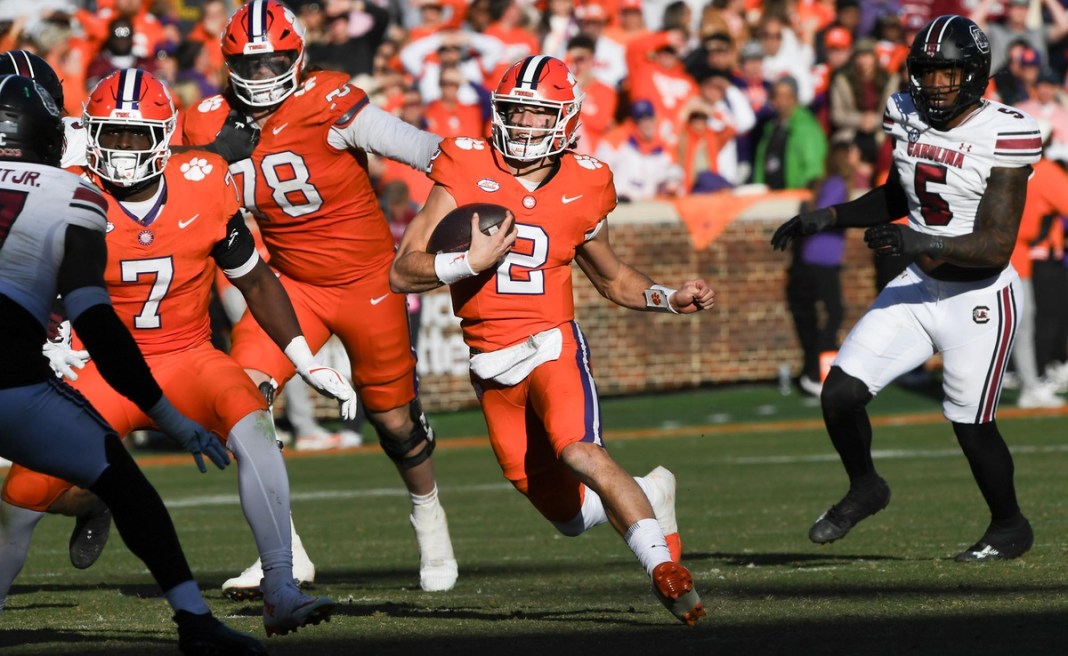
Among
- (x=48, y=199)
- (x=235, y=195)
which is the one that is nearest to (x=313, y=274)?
(x=235, y=195)

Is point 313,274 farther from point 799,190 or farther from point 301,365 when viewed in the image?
point 799,190

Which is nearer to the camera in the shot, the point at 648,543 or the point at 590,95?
the point at 648,543

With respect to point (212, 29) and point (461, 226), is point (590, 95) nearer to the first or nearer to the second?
point (212, 29)

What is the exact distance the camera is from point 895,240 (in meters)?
6.67

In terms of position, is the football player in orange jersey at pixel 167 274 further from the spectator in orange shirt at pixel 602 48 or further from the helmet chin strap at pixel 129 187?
the spectator in orange shirt at pixel 602 48

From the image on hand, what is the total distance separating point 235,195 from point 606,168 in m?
1.39

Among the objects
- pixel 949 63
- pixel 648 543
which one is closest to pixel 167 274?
pixel 648 543

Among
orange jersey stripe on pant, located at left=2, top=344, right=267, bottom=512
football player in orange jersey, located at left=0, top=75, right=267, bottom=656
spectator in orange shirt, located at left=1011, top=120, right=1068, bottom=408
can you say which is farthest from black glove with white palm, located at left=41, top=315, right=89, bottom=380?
spectator in orange shirt, located at left=1011, top=120, right=1068, bottom=408

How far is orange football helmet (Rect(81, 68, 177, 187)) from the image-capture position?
6113 millimetres

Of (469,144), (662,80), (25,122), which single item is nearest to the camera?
(25,122)

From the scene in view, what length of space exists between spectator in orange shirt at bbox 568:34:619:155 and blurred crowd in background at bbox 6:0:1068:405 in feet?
0.06

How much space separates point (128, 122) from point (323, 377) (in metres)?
1.13

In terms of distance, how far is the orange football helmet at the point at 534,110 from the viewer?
6.40 meters

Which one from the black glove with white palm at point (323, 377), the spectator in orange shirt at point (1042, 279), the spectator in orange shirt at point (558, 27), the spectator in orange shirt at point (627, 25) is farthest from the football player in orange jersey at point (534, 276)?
the spectator in orange shirt at point (627, 25)
